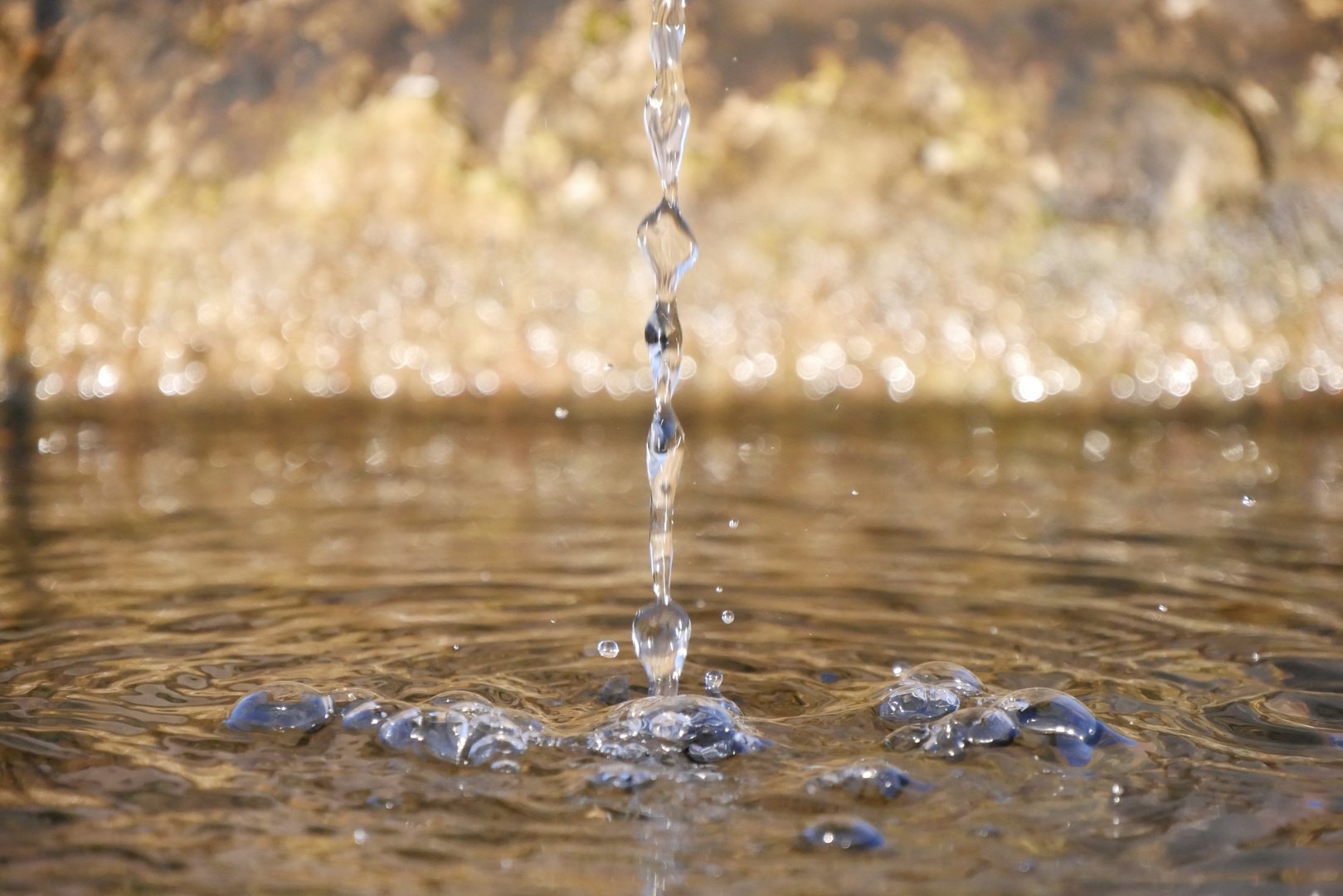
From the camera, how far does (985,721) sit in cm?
164

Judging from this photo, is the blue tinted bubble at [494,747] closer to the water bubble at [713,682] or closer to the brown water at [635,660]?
the brown water at [635,660]

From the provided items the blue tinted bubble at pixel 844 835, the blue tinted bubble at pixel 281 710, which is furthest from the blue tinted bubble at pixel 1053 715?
the blue tinted bubble at pixel 281 710

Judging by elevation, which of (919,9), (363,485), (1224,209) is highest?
(919,9)

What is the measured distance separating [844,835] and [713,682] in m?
0.56

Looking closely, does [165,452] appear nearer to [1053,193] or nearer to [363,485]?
[363,485]

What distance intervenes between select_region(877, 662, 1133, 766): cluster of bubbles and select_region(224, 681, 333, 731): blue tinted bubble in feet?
2.11

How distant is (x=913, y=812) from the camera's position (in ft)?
4.71

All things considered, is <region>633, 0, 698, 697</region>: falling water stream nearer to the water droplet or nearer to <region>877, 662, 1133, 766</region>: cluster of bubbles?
the water droplet

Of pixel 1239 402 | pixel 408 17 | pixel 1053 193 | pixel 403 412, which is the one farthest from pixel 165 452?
pixel 1239 402

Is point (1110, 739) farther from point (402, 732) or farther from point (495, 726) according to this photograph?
point (402, 732)

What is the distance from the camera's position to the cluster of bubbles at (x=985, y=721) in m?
1.61

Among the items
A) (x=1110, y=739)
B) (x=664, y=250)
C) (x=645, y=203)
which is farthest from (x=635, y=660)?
(x=645, y=203)

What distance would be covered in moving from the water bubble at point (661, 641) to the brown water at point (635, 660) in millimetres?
41

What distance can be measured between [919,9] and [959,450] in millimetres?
1380
